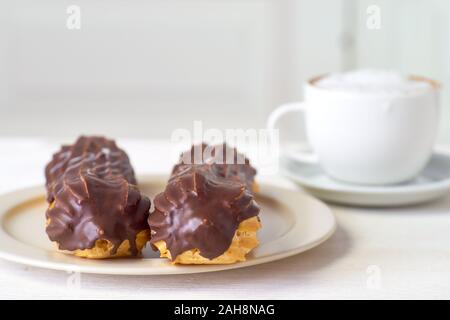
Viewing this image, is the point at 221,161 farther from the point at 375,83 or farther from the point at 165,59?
the point at 165,59

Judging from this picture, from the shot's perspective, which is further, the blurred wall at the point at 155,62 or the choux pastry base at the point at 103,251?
the blurred wall at the point at 155,62

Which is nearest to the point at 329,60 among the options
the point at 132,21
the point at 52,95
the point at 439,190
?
the point at 132,21

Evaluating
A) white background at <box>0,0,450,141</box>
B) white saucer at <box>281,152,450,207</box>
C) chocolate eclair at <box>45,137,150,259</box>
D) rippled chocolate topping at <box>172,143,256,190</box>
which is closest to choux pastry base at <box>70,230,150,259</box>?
chocolate eclair at <box>45,137,150,259</box>

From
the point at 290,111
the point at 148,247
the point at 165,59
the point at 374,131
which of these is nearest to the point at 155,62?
the point at 165,59

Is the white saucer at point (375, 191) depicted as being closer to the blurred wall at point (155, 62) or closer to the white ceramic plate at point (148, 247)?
the white ceramic plate at point (148, 247)

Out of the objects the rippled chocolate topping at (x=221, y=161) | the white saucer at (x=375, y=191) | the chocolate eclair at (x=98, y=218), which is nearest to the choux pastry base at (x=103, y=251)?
the chocolate eclair at (x=98, y=218)

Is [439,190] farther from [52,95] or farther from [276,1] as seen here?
[52,95]

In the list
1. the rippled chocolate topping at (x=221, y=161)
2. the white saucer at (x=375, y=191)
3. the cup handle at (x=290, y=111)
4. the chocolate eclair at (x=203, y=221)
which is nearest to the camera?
the chocolate eclair at (x=203, y=221)
